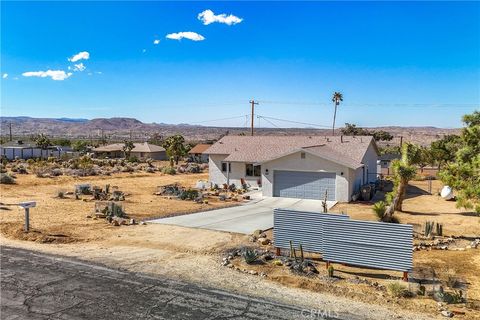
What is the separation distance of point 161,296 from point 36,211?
51.4ft

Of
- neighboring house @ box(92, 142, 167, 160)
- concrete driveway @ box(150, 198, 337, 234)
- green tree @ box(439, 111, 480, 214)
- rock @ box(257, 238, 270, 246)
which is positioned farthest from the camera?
neighboring house @ box(92, 142, 167, 160)

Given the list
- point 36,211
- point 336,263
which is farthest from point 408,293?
point 36,211

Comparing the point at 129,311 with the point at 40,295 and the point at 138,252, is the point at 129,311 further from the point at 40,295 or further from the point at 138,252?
the point at 138,252

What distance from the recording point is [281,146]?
126 feet

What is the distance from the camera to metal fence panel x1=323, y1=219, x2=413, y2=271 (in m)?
12.4

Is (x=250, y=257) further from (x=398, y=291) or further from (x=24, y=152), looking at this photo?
(x=24, y=152)

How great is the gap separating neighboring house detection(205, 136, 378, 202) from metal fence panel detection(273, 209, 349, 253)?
49.3ft

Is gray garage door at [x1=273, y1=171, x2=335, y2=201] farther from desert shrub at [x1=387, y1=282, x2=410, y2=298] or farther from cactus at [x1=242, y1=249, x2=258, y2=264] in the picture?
desert shrub at [x1=387, y1=282, x2=410, y2=298]

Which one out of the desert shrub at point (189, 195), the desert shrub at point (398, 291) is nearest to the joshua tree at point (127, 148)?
the desert shrub at point (189, 195)

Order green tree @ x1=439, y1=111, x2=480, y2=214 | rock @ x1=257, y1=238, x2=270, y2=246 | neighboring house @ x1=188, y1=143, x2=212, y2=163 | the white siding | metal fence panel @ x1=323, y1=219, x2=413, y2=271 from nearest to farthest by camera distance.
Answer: metal fence panel @ x1=323, y1=219, x2=413, y2=271 < green tree @ x1=439, y1=111, x2=480, y2=214 < rock @ x1=257, y1=238, x2=270, y2=246 < the white siding < neighboring house @ x1=188, y1=143, x2=212, y2=163

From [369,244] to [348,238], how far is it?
666 mm

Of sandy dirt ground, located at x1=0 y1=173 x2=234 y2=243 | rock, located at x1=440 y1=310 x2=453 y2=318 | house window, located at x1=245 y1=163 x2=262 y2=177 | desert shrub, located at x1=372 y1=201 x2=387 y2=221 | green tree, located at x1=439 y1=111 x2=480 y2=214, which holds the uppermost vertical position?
green tree, located at x1=439 y1=111 x2=480 y2=214

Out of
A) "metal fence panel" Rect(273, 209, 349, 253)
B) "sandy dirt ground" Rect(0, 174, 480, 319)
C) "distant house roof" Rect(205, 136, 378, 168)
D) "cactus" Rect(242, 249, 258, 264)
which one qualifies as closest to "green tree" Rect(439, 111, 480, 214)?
"sandy dirt ground" Rect(0, 174, 480, 319)

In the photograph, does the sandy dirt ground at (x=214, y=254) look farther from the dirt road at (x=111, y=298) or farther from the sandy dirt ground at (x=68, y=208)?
the dirt road at (x=111, y=298)
